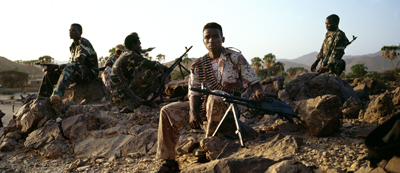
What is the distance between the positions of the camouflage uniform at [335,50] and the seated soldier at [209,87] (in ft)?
16.4

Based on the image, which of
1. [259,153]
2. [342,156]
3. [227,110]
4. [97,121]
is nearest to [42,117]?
[97,121]

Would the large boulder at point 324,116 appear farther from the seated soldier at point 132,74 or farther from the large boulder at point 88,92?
the large boulder at point 88,92

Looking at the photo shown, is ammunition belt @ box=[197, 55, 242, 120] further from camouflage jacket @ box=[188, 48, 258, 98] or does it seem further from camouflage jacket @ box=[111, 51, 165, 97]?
camouflage jacket @ box=[111, 51, 165, 97]

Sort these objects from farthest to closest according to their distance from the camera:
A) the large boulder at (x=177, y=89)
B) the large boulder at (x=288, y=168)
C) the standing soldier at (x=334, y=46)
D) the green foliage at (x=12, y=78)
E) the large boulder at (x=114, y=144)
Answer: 1. the green foliage at (x=12, y=78)
2. the standing soldier at (x=334, y=46)
3. the large boulder at (x=177, y=89)
4. the large boulder at (x=114, y=144)
5. the large boulder at (x=288, y=168)

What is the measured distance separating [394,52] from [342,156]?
112 ft

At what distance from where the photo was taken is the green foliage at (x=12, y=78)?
36125 mm

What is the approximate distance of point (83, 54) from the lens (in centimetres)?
623

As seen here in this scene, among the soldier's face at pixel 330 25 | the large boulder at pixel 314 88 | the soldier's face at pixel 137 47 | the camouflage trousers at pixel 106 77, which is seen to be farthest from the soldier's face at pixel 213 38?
the soldier's face at pixel 330 25

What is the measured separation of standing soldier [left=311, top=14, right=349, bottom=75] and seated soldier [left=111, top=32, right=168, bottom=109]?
17.0 feet

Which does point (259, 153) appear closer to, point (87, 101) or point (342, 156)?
point (342, 156)

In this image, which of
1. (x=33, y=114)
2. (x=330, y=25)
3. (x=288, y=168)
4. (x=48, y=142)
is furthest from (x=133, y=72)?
(x=330, y=25)

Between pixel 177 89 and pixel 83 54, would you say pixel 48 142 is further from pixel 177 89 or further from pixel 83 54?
pixel 177 89

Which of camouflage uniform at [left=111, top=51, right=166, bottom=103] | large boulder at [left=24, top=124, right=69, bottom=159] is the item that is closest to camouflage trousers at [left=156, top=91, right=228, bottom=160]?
large boulder at [left=24, top=124, right=69, bottom=159]

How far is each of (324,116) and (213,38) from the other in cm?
199
